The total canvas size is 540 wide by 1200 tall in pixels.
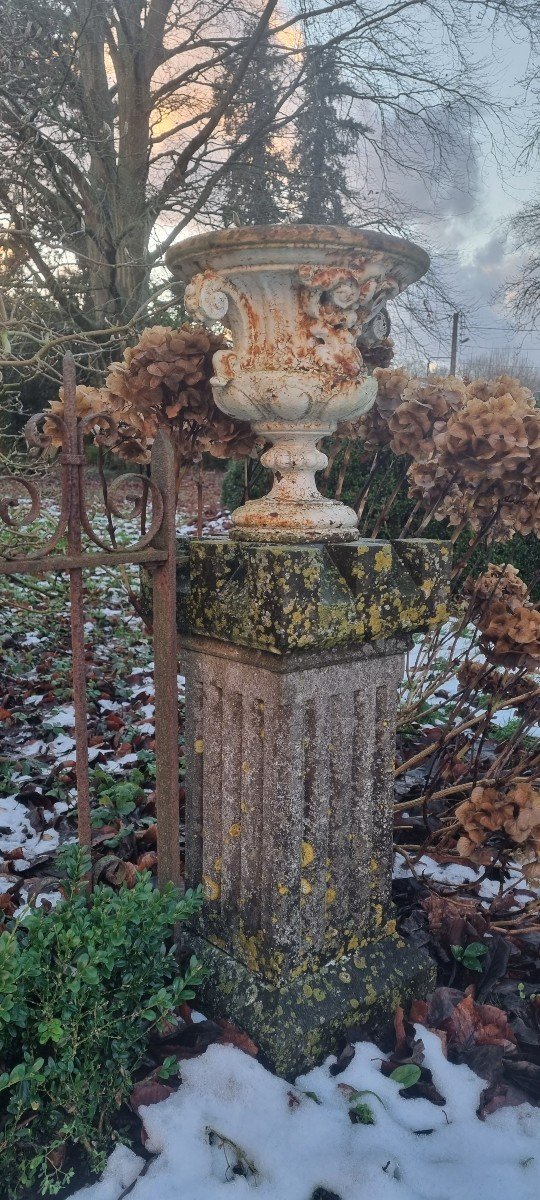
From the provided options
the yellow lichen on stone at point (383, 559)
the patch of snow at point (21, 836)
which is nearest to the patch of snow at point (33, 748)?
the patch of snow at point (21, 836)

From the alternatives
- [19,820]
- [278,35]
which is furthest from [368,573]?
[278,35]

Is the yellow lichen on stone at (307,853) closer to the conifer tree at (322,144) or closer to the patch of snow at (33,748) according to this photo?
the patch of snow at (33,748)

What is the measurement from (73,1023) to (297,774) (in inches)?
24.2

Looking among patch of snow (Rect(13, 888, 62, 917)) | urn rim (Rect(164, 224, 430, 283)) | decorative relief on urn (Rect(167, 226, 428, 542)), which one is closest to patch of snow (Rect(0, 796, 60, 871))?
patch of snow (Rect(13, 888, 62, 917))

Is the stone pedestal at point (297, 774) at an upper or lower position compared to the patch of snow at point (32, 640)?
upper

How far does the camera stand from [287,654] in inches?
59.4

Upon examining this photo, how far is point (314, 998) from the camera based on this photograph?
1.69m

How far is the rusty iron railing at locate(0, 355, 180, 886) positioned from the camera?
148 cm

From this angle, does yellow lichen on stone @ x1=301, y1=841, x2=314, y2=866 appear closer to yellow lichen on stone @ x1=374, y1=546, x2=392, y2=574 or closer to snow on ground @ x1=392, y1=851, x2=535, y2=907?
yellow lichen on stone @ x1=374, y1=546, x2=392, y2=574

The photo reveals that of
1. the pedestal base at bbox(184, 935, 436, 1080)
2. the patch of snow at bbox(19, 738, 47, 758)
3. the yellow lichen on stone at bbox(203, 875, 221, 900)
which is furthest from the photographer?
the patch of snow at bbox(19, 738, 47, 758)

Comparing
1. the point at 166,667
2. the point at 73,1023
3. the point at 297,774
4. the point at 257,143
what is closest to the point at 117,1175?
the point at 73,1023

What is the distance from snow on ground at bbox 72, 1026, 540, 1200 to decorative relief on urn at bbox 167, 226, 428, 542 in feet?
3.76

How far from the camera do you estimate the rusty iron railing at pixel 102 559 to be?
58.4 inches

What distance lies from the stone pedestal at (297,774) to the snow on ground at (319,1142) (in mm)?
96
